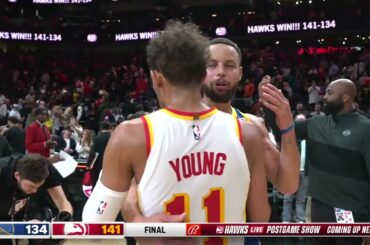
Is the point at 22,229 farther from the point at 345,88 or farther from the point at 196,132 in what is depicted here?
the point at 345,88

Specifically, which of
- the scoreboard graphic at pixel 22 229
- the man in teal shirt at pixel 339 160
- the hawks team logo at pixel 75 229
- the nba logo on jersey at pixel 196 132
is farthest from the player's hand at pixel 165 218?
the man in teal shirt at pixel 339 160

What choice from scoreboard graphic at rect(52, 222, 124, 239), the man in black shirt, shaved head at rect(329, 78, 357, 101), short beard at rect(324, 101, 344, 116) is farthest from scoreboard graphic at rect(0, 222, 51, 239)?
shaved head at rect(329, 78, 357, 101)

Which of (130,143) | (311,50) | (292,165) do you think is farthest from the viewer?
(311,50)

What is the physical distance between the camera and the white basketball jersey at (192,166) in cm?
205

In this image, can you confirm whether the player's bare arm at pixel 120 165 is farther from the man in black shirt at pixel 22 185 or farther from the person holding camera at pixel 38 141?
the person holding camera at pixel 38 141

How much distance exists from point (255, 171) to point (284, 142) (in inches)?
15.8

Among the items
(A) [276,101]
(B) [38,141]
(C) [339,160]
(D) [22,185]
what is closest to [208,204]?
(A) [276,101]

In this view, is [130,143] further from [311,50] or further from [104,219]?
[311,50]

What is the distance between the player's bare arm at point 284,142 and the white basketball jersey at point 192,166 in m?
0.40

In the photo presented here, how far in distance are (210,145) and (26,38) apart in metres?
28.9

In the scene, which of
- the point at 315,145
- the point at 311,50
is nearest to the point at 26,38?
the point at 311,50

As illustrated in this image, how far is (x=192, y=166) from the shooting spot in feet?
6.82

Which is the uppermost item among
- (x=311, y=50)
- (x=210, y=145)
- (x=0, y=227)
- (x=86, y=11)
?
(x=86, y=11)

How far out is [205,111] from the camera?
7.04 ft
